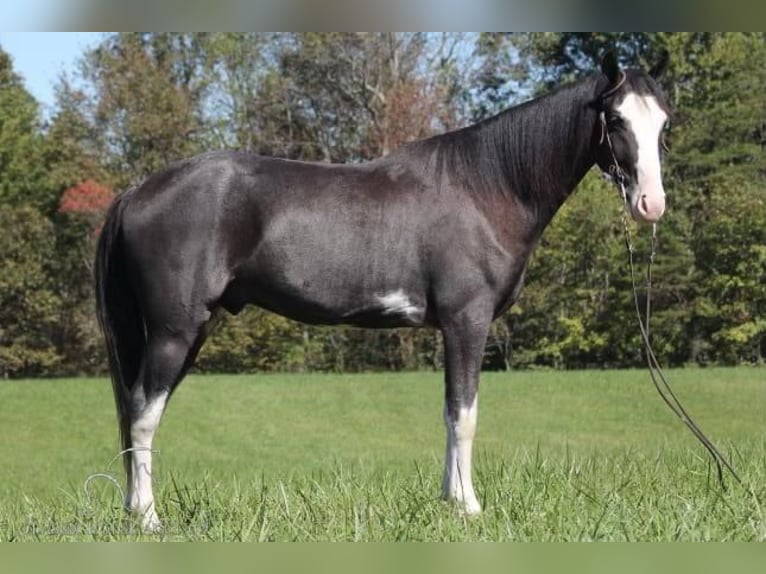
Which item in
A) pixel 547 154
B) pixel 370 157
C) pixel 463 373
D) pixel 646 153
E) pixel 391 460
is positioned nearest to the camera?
pixel 646 153

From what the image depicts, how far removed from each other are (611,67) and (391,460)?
13.9ft

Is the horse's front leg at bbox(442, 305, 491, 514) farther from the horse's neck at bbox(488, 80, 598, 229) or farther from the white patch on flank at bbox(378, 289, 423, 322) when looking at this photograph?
the horse's neck at bbox(488, 80, 598, 229)

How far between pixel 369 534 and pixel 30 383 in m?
7.41

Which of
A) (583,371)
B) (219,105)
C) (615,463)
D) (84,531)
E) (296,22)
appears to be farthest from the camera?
(219,105)

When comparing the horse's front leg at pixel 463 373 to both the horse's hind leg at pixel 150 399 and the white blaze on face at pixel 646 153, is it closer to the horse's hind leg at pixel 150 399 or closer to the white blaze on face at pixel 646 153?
the white blaze on face at pixel 646 153

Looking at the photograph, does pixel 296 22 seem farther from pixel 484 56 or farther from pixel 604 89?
pixel 484 56

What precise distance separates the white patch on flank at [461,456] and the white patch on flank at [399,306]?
372mm

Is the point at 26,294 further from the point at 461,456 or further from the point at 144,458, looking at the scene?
the point at 461,456

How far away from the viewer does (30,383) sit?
9.51 metres

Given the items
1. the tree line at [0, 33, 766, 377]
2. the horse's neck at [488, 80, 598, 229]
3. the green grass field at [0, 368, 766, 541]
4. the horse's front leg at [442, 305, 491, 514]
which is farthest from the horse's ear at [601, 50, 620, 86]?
the tree line at [0, 33, 766, 377]

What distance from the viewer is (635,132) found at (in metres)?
3.16

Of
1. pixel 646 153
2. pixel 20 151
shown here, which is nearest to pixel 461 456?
pixel 646 153

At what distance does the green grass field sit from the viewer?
10.6 feet

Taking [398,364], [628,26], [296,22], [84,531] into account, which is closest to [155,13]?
[296,22]
